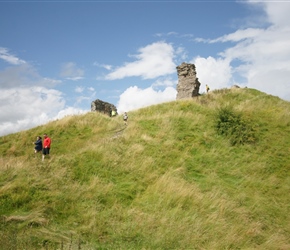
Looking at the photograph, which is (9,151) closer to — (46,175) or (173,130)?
(46,175)

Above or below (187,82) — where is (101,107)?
below

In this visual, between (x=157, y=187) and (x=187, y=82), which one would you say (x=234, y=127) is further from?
(x=187, y=82)

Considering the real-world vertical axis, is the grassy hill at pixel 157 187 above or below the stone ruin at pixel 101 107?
below

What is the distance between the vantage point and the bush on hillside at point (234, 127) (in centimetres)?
1723

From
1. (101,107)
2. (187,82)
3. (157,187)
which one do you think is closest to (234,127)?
(157,187)

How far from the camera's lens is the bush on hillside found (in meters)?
17.2

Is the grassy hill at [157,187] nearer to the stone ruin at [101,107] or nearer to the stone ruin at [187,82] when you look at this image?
the stone ruin at [101,107]

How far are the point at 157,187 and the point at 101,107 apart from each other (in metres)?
20.9

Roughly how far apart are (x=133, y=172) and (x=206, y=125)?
8887 millimetres

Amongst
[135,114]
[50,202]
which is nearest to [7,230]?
[50,202]

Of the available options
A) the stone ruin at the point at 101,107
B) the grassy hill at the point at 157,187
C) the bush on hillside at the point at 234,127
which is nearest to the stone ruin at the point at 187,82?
the stone ruin at the point at 101,107

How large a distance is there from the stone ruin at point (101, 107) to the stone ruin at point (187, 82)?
27.5ft

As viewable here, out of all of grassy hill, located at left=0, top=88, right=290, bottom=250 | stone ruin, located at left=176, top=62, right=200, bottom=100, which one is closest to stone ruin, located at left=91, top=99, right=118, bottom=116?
stone ruin, located at left=176, top=62, right=200, bottom=100

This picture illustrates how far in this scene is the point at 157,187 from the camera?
437 inches
